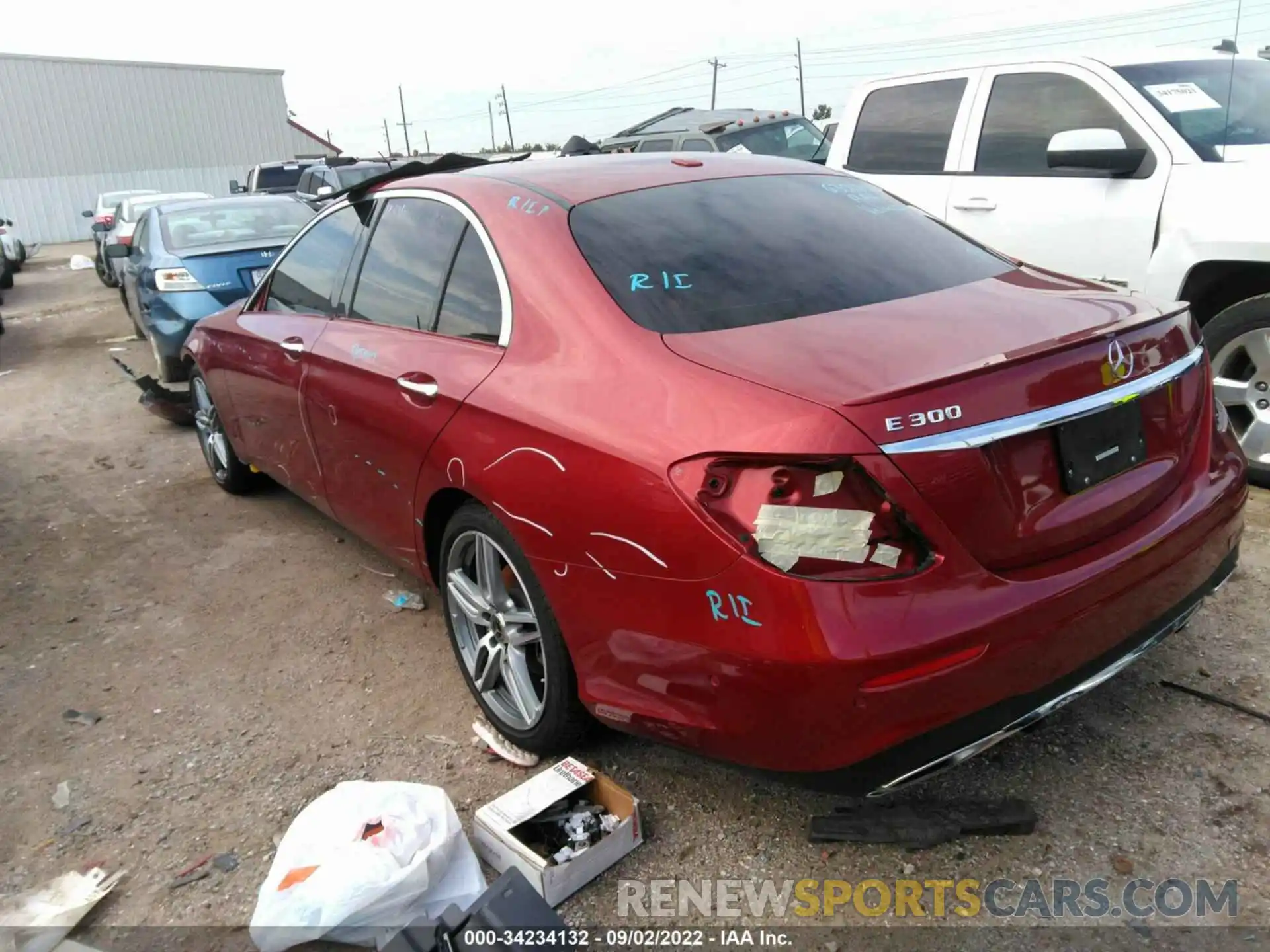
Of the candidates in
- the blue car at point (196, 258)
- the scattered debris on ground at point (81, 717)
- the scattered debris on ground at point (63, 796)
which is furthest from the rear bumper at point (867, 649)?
the blue car at point (196, 258)

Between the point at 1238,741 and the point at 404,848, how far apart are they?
→ 225cm

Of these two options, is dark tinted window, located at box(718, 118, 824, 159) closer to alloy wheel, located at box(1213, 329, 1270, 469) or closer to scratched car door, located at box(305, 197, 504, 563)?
alloy wheel, located at box(1213, 329, 1270, 469)

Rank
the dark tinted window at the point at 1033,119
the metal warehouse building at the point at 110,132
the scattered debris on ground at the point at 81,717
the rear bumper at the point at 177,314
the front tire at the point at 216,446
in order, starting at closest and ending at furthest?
the scattered debris on ground at the point at 81,717 → the dark tinted window at the point at 1033,119 → the front tire at the point at 216,446 → the rear bumper at the point at 177,314 → the metal warehouse building at the point at 110,132

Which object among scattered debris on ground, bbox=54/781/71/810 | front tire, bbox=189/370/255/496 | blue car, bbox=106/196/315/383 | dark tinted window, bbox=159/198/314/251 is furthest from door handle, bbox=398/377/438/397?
dark tinted window, bbox=159/198/314/251

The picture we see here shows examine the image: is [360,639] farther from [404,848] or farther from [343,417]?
[404,848]

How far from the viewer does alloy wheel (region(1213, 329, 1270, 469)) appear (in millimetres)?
4293

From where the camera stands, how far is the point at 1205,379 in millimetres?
2602

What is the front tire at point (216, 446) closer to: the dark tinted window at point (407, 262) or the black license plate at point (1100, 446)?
the dark tinted window at point (407, 262)

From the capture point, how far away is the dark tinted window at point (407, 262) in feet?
10.4

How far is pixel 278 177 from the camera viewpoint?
19391 millimetres

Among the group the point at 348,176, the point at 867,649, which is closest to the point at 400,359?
the point at 867,649

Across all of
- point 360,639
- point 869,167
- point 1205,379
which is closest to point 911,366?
point 1205,379

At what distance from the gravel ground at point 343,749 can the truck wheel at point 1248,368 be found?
0.62 feet

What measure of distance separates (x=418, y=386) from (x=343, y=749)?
3.79 feet
